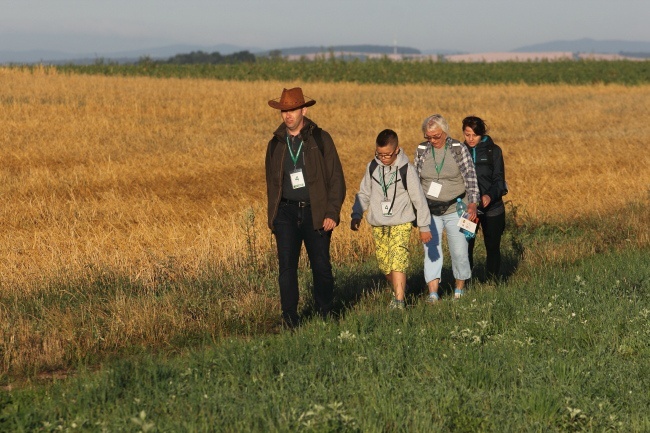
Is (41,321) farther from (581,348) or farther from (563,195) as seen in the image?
(563,195)

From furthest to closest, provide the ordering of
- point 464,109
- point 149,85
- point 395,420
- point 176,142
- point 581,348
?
point 149,85 < point 464,109 < point 176,142 < point 581,348 < point 395,420

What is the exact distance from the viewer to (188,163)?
804 inches

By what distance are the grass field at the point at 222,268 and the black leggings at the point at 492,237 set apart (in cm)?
28

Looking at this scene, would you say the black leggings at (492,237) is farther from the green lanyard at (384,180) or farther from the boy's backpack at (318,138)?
the boy's backpack at (318,138)

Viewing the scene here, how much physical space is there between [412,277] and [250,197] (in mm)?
6474

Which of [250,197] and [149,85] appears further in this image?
[149,85]

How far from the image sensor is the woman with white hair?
930cm

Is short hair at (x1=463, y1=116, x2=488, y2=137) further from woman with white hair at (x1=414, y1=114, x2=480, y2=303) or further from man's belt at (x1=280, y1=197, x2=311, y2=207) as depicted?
man's belt at (x1=280, y1=197, x2=311, y2=207)

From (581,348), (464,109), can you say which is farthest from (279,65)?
(581,348)

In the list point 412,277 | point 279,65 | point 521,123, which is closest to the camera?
point 412,277

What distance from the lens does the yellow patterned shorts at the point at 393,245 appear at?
891 cm

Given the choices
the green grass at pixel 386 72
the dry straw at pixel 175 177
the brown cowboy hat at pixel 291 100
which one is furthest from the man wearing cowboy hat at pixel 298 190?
the green grass at pixel 386 72

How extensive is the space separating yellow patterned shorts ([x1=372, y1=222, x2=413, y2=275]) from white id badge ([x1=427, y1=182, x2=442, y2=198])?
573 millimetres

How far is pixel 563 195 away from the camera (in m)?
16.8
